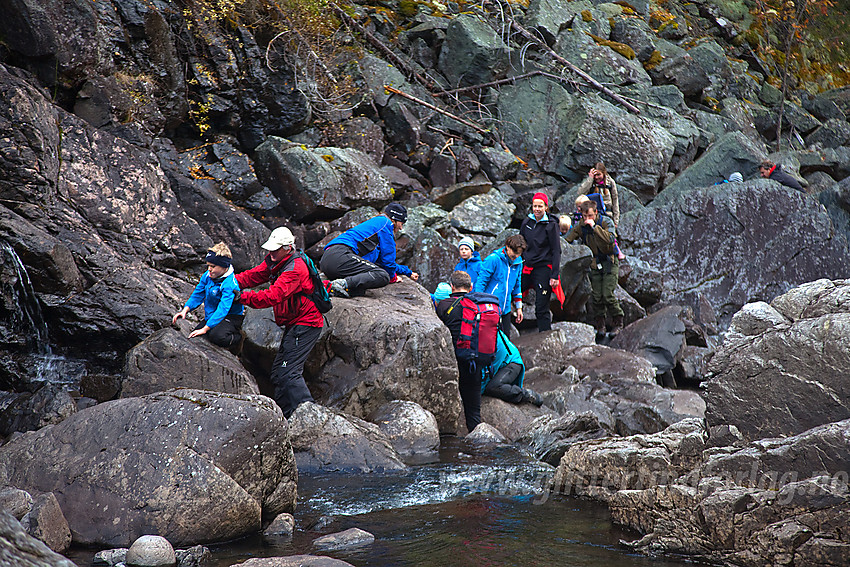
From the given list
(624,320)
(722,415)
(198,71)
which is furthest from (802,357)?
(198,71)

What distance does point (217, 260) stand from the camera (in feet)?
29.6

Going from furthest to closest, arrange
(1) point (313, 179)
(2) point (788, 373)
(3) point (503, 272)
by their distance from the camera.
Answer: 1. (1) point (313, 179)
2. (3) point (503, 272)
3. (2) point (788, 373)

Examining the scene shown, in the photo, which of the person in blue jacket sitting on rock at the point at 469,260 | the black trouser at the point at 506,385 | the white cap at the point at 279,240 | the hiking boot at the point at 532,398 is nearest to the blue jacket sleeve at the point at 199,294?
the white cap at the point at 279,240

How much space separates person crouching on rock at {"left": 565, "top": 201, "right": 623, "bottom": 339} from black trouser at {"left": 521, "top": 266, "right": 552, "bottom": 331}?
4.76ft

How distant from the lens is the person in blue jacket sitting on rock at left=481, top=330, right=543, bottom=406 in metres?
11.2

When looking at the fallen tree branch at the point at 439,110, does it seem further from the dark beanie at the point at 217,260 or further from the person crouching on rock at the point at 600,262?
the dark beanie at the point at 217,260

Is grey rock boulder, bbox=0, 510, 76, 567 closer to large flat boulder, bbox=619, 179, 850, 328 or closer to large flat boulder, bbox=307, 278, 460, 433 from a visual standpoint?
large flat boulder, bbox=307, 278, 460, 433

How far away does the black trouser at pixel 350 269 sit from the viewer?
11180 millimetres

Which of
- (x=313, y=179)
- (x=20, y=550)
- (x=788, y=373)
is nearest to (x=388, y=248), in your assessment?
(x=313, y=179)

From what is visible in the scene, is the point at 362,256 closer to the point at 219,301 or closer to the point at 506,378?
the point at 219,301

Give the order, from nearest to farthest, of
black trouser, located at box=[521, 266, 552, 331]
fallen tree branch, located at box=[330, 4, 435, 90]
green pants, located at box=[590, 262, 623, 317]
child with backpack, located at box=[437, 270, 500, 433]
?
child with backpack, located at box=[437, 270, 500, 433] → black trouser, located at box=[521, 266, 552, 331] → green pants, located at box=[590, 262, 623, 317] → fallen tree branch, located at box=[330, 4, 435, 90]

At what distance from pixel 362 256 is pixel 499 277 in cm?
267

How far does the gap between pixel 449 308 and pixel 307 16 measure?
1088 cm

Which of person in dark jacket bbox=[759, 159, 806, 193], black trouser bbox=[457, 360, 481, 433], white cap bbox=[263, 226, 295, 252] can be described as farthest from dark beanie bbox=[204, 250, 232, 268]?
person in dark jacket bbox=[759, 159, 806, 193]
